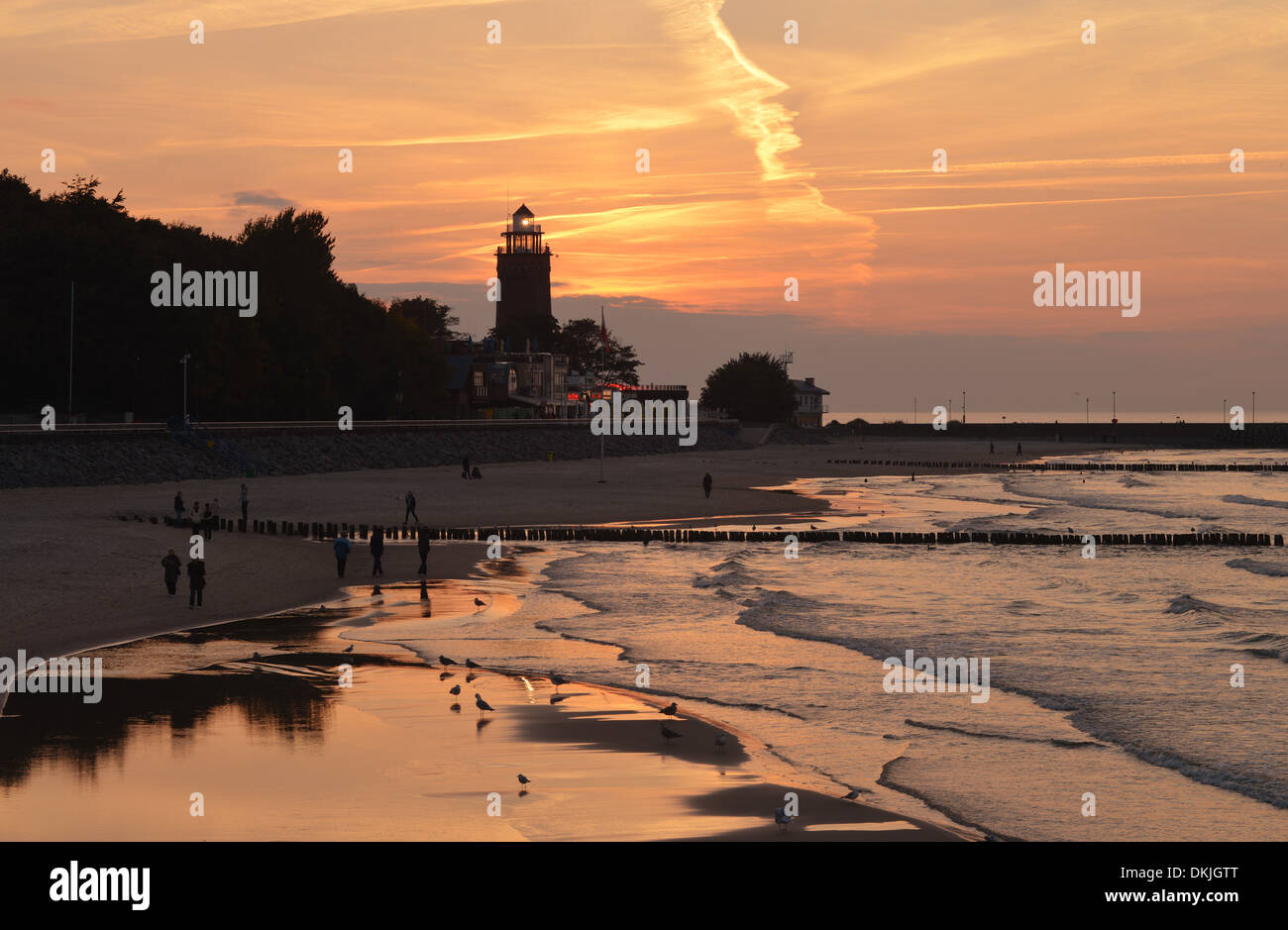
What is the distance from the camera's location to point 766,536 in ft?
179

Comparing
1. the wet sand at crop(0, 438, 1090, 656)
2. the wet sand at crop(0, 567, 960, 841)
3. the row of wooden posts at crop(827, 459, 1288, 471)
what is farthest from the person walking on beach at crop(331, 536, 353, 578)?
the row of wooden posts at crop(827, 459, 1288, 471)

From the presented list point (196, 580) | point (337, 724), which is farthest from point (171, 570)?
point (337, 724)

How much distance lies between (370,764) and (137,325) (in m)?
84.7

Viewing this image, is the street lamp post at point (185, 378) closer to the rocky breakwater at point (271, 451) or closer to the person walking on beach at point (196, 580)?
the rocky breakwater at point (271, 451)

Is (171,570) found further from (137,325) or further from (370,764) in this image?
(137,325)

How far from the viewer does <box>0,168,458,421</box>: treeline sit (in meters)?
89.1

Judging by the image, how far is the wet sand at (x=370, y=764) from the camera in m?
13.6

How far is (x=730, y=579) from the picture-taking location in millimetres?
39562

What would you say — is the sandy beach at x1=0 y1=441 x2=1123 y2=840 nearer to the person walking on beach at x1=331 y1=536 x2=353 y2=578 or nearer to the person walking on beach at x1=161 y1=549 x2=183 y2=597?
the person walking on beach at x1=161 y1=549 x2=183 y2=597

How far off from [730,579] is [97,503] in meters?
36.7

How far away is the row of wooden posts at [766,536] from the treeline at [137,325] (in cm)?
4593

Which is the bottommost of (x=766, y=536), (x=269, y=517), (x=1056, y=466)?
(x=766, y=536)
